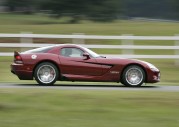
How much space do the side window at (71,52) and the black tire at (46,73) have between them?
47 centimetres

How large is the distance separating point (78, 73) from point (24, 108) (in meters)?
4.46

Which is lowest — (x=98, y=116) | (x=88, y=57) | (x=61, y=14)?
(x=98, y=116)

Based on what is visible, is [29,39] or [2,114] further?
[29,39]

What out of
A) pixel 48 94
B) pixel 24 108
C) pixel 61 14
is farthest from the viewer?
pixel 61 14

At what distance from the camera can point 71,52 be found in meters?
14.2

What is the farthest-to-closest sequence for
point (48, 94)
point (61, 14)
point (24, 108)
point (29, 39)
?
1. point (61, 14)
2. point (29, 39)
3. point (48, 94)
4. point (24, 108)

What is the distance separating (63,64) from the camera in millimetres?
13992

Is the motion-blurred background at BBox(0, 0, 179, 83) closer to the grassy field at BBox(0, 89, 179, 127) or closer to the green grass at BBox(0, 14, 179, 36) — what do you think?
the green grass at BBox(0, 14, 179, 36)

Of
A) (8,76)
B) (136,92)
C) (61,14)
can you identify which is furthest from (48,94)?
(61,14)

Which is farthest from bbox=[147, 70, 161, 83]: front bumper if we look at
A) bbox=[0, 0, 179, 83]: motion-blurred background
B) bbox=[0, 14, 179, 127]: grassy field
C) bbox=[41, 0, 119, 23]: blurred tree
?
bbox=[41, 0, 119, 23]: blurred tree

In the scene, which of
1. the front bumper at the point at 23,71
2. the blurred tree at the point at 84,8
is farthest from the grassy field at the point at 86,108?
the blurred tree at the point at 84,8

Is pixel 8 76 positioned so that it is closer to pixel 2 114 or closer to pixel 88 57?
pixel 88 57

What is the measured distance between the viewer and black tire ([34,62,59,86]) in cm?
1398

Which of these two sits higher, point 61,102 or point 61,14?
point 61,14
